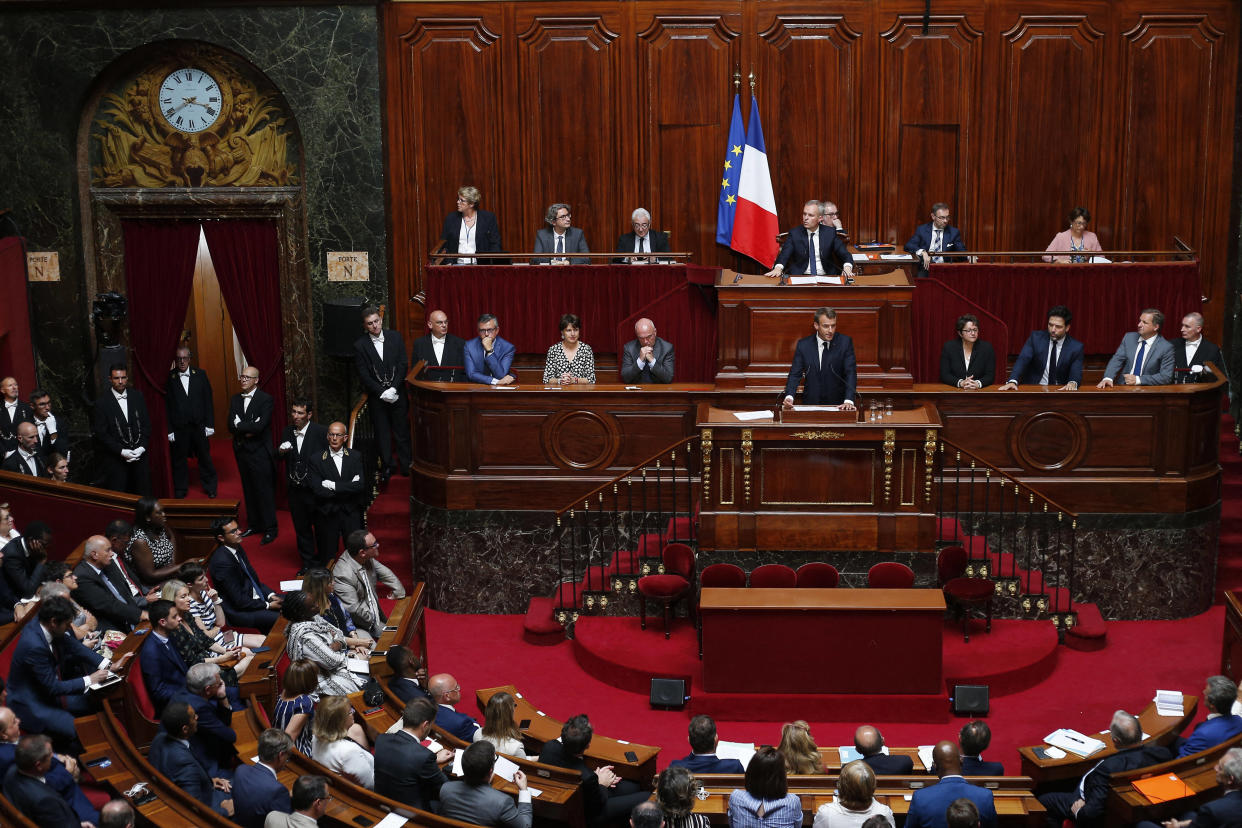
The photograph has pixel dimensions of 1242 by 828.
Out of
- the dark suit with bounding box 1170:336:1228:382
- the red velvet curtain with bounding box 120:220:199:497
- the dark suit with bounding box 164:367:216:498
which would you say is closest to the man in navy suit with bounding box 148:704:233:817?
the dark suit with bounding box 164:367:216:498

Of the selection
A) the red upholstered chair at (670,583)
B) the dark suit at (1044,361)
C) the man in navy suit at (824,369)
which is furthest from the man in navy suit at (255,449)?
the dark suit at (1044,361)

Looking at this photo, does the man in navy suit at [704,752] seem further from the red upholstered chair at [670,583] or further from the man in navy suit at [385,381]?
the man in navy suit at [385,381]

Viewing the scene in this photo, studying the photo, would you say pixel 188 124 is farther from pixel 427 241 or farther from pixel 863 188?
pixel 863 188

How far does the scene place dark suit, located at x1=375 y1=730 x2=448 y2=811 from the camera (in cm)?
766

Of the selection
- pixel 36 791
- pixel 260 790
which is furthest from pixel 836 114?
pixel 36 791

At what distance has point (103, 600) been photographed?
9805mm

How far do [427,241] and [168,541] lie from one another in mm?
4218

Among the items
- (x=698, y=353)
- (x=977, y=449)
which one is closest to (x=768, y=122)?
(x=698, y=353)

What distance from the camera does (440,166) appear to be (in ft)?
45.9

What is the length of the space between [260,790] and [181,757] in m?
0.64

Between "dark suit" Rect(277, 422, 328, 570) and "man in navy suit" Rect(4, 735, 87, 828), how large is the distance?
16.1ft

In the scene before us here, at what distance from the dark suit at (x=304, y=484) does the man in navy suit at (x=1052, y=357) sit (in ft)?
17.4

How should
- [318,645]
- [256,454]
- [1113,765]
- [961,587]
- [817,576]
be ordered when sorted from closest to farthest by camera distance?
[1113,765] → [318,645] → [817,576] → [961,587] → [256,454]

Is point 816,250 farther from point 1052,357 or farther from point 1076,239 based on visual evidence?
point 1076,239
